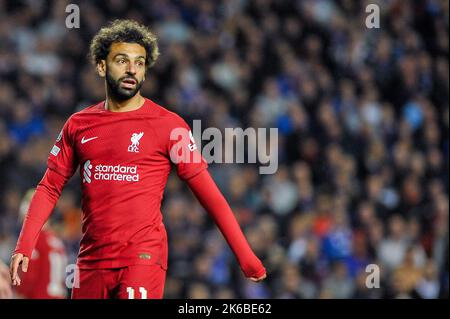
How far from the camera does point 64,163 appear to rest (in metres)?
5.46

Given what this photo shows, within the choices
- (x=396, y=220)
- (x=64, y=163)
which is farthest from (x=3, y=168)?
(x=64, y=163)

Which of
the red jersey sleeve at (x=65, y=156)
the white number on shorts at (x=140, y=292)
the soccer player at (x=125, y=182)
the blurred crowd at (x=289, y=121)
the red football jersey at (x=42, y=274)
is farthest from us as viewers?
the blurred crowd at (x=289, y=121)

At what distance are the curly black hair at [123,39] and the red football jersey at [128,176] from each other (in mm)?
325

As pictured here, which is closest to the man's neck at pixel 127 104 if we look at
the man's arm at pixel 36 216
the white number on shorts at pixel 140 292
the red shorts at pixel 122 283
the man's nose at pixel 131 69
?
the man's nose at pixel 131 69

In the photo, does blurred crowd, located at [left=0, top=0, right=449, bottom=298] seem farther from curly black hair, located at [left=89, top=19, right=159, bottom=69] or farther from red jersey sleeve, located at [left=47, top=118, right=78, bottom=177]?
curly black hair, located at [left=89, top=19, right=159, bottom=69]

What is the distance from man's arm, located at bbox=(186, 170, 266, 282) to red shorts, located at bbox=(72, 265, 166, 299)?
0.39m

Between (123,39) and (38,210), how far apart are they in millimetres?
999

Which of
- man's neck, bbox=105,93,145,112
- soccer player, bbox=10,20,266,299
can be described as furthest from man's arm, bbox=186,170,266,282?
man's neck, bbox=105,93,145,112

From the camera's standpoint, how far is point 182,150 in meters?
5.32

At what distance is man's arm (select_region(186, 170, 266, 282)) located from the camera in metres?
5.34

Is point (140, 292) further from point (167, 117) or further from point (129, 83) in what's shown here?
point (129, 83)

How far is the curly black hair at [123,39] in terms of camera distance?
212 inches

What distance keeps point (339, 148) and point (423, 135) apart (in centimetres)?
119

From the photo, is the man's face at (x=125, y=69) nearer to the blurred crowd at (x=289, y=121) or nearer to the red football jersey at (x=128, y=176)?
the red football jersey at (x=128, y=176)
